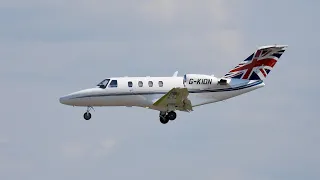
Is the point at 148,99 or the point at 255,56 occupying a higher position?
the point at 255,56

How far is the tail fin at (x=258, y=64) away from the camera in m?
51.9

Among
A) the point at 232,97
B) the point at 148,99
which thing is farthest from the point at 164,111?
the point at 232,97

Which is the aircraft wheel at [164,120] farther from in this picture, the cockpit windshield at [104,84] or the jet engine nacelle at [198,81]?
the cockpit windshield at [104,84]

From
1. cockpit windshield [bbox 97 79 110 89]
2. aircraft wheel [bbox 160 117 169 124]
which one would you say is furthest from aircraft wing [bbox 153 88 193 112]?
cockpit windshield [bbox 97 79 110 89]

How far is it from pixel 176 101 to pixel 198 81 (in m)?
2.74

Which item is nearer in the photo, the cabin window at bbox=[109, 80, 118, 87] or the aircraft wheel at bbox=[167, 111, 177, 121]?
the aircraft wheel at bbox=[167, 111, 177, 121]

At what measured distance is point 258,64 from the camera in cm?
5212

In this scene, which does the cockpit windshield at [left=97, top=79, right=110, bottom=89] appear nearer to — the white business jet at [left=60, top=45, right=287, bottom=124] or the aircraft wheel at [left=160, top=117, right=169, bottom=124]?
the white business jet at [left=60, top=45, right=287, bottom=124]

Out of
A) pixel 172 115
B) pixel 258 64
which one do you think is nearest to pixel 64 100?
pixel 172 115

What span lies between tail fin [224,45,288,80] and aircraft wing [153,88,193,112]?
4907mm

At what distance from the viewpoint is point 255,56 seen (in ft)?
172

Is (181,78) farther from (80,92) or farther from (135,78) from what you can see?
(80,92)

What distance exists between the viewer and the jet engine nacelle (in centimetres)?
4972

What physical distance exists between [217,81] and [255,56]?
374 cm
